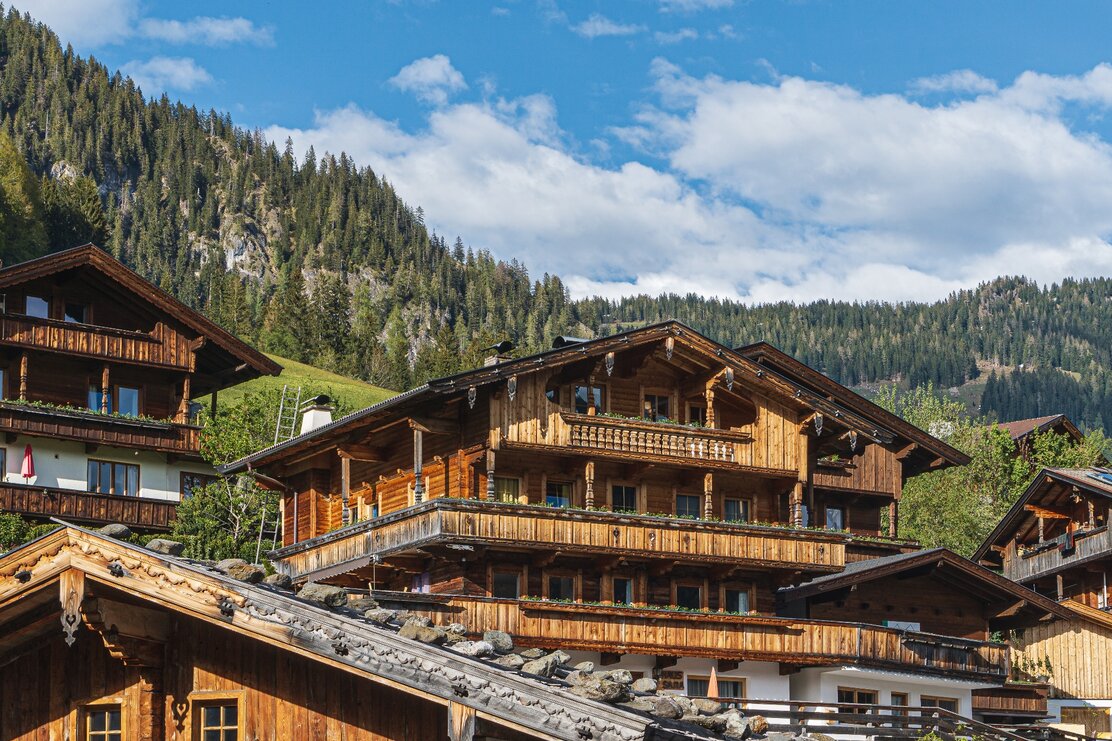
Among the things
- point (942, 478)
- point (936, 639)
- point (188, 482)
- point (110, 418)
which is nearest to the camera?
point (936, 639)

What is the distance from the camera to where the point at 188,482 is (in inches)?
2260

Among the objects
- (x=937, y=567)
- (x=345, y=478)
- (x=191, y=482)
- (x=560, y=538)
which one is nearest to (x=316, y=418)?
(x=191, y=482)

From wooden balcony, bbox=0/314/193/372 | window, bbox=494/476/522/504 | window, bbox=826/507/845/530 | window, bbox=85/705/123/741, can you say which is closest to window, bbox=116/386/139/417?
wooden balcony, bbox=0/314/193/372

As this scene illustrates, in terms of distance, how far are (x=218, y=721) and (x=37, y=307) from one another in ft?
127

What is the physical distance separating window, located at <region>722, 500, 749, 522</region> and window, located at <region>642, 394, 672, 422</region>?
3.09 metres

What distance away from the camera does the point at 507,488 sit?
149 feet

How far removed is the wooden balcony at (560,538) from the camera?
41719 millimetres

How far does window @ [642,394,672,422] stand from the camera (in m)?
48.4

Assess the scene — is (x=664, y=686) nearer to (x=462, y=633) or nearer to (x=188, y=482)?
(x=188, y=482)

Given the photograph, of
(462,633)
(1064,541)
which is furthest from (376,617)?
(1064,541)

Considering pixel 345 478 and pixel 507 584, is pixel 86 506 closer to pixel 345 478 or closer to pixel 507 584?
pixel 345 478

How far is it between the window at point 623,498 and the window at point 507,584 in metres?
4.39

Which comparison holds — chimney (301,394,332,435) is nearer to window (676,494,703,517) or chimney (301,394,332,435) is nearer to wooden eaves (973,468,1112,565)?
window (676,494,703,517)

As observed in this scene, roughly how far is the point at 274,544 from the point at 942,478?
40874 millimetres
